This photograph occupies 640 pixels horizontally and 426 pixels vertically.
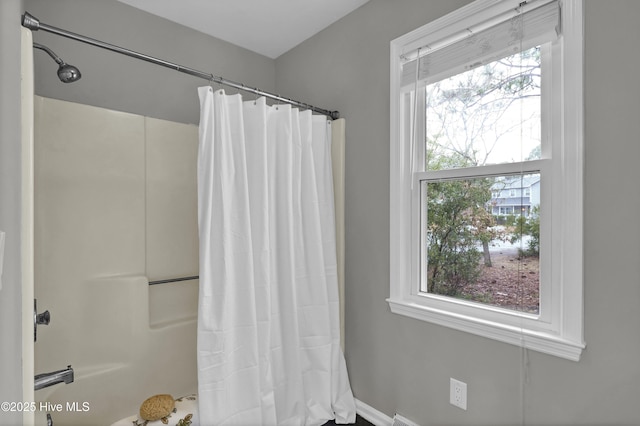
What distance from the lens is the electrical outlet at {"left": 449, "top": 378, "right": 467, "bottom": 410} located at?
150 cm

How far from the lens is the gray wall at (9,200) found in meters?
0.50

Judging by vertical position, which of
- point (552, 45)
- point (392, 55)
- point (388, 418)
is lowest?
point (388, 418)

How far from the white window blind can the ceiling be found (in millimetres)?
579

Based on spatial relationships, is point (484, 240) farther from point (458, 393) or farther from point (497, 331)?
point (458, 393)

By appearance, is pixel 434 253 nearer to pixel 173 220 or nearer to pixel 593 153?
pixel 593 153

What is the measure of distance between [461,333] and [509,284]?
0.30 metres

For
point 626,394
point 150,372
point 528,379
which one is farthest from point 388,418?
point 150,372

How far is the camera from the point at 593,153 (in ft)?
3.85

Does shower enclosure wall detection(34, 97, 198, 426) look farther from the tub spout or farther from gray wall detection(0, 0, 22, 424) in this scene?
gray wall detection(0, 0, 22, 424)

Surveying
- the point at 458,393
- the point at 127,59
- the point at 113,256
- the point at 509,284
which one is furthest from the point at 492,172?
the point at 127,59

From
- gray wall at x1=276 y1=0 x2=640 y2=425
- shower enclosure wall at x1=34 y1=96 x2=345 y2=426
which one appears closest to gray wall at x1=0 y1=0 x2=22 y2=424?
shower enclosure wall at x1=34 y1=96 x2=345 y2=426

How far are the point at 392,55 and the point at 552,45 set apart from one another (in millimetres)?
711

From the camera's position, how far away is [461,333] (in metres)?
1.52

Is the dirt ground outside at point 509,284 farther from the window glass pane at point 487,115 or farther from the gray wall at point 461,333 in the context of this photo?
the window glass pane at point 487,115
